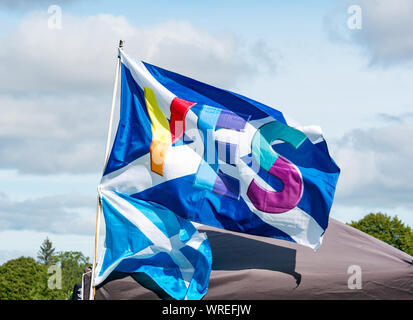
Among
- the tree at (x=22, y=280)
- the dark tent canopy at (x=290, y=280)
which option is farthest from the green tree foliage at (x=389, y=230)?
the dark tent canopy at (x=290, y=280)

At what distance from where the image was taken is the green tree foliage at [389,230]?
4594 cm

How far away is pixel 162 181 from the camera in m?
11.3

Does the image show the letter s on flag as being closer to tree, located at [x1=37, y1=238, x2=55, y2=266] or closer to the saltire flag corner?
the saltire flag corner

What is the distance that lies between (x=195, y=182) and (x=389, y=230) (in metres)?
37.7

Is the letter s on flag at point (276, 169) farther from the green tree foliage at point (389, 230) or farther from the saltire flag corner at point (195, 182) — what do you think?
the green tree foliage at point (389, 230)

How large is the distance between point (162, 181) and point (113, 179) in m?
0.82

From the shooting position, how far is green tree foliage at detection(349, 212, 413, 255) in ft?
151

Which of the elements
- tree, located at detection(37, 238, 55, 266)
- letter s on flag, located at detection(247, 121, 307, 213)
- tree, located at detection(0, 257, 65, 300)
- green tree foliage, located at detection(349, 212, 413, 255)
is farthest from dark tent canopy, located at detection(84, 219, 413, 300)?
tree, located at detection(37, 238, 55, 266)

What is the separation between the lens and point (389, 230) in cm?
4653

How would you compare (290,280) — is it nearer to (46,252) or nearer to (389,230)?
(389,230)

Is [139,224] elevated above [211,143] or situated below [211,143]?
below

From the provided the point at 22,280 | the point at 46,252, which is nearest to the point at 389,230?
the point at 22,280
